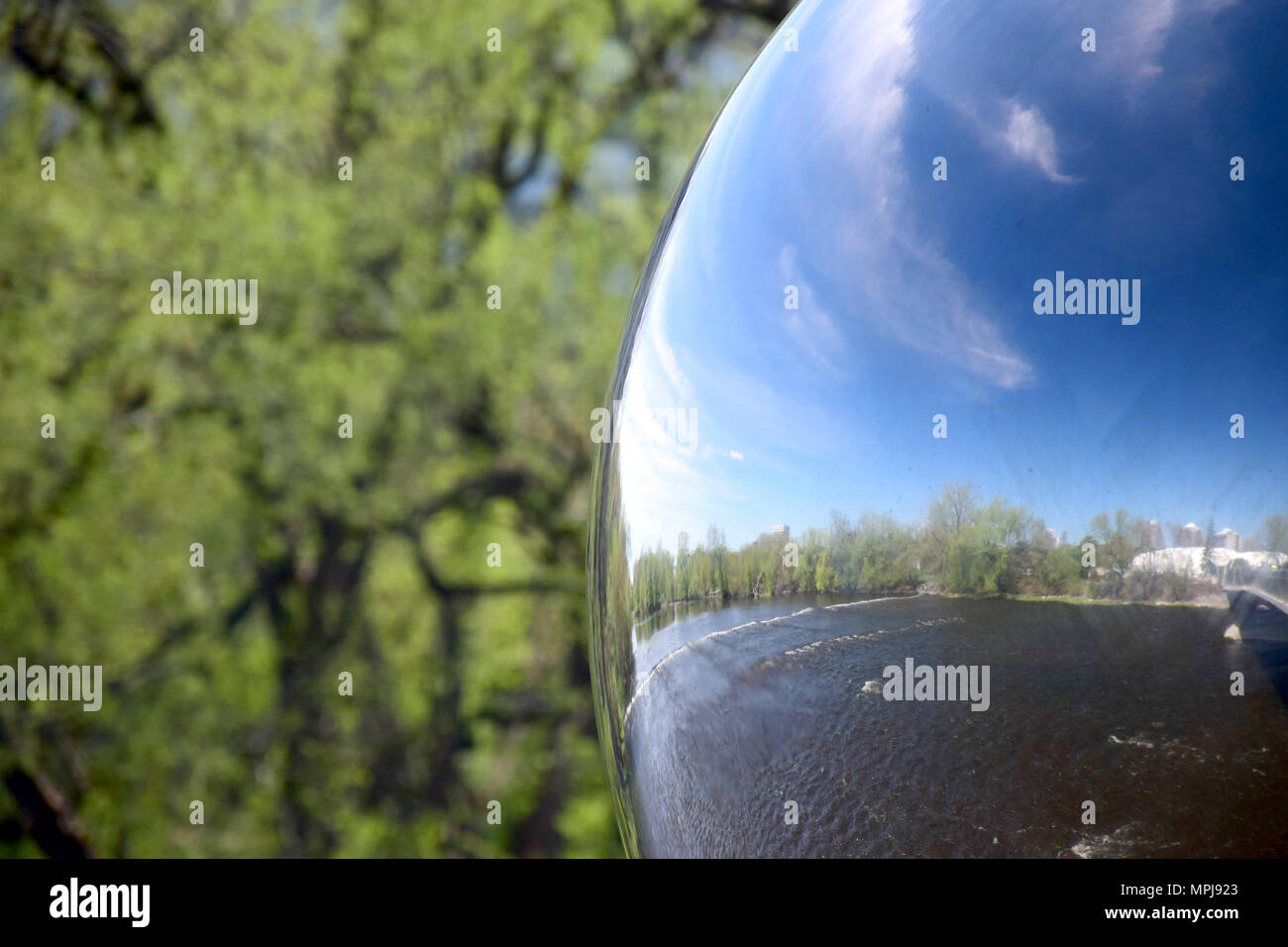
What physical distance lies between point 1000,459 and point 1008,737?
175 mm

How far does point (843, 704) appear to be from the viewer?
Result: 2.27ft

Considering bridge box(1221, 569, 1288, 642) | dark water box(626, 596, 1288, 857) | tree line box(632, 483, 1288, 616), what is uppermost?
tree line box(632, 483, 1288, 616)

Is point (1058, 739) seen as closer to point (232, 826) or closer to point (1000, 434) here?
point (1000, 434)

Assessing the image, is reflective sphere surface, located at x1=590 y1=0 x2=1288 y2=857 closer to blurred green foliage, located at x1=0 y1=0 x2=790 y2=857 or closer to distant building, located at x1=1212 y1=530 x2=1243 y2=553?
distant building, located at x1=1212 y1=530 x2=1243 y2=553

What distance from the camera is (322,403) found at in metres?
5.23

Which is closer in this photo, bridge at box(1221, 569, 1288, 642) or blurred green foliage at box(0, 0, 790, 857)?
bridge at box(1221, 569, 1288, 642)

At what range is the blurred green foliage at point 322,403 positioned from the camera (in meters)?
5.23

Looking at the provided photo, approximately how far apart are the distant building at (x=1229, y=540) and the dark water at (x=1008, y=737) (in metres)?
Result: 0.04

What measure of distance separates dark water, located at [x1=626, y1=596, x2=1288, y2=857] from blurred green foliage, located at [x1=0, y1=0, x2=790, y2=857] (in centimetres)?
452

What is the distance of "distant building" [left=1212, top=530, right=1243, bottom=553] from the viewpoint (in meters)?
0.60

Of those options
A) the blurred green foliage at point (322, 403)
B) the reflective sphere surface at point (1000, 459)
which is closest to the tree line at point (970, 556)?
the reflective sphere surface at point (1000, 459)

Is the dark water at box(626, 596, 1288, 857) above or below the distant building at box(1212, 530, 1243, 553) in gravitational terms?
below

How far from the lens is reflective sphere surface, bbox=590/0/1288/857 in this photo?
60 cm

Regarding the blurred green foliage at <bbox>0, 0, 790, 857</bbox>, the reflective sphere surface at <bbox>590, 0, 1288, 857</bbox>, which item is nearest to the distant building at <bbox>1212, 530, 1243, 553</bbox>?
the reflective sphere surface at <bbox>590, 0, 1288, 857</bbox>
